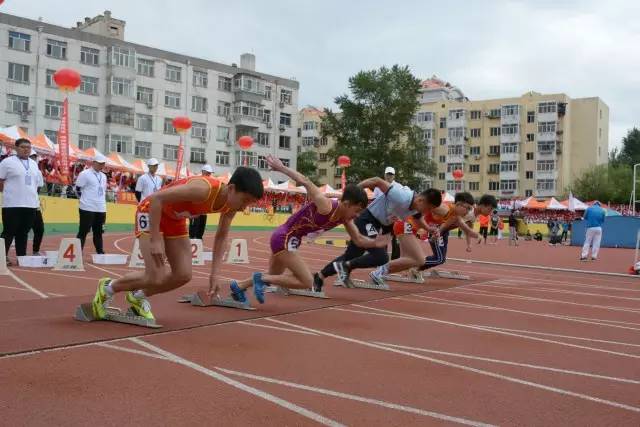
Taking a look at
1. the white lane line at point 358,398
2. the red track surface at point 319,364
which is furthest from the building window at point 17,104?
the white lane line at point 358,398

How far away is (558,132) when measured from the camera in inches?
2827

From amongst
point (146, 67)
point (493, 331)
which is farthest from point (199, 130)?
point (493, 331)

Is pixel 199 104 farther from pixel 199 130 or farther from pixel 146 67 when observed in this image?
pixel 146 67

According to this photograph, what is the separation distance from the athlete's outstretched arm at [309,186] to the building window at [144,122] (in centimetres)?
4711

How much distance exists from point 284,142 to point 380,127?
10.2m

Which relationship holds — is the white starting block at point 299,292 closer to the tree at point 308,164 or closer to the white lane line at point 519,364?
the white lane line at point 519,364

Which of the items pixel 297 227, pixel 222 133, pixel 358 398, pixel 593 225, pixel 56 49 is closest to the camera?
pixel 358 398

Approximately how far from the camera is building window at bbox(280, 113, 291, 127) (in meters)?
62.2

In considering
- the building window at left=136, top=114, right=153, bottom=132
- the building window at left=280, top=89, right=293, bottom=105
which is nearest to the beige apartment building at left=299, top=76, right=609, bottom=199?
the building window at left=280, top=89, right=293, bottom=105

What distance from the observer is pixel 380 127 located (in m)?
58.9

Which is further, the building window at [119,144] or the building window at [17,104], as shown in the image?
the building window at [119,144]

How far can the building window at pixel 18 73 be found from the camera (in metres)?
44.0

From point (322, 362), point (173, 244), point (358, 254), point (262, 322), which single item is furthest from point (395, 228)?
point (322, 362)

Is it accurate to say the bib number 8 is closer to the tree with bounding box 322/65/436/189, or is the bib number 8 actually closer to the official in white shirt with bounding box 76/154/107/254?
the official in white shirt with bounding box 76/154/107/254
